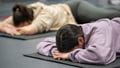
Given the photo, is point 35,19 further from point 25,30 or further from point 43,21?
point 25,30

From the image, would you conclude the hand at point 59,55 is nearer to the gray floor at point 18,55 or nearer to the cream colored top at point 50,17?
the gray floor at point 18,55

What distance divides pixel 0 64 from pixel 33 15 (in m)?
1.33

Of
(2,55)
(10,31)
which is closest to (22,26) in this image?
Result: (10,31)

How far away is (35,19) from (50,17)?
193 millimetres

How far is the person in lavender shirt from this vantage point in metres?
2.25

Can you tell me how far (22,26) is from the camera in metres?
3.68

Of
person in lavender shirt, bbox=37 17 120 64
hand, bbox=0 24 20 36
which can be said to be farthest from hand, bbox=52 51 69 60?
hand, bbox=0 24 20 36

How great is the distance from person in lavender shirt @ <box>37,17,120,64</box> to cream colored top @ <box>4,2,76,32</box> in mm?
1321

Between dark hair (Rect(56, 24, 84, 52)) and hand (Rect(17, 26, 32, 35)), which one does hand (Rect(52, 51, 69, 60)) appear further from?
hand (Rect(17, 26, 32, 35))

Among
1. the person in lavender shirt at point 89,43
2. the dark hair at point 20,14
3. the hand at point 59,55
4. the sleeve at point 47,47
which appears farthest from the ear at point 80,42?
the dark hair at point 20,14

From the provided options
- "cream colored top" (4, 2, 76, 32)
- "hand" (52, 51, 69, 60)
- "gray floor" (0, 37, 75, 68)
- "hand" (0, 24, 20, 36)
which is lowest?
"gray floor" (0, 37, 75, 68)

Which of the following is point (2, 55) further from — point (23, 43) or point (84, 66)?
point (84, 66)

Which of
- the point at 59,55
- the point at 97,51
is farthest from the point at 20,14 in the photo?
the point at 97,51

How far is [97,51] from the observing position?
87.0 inches
